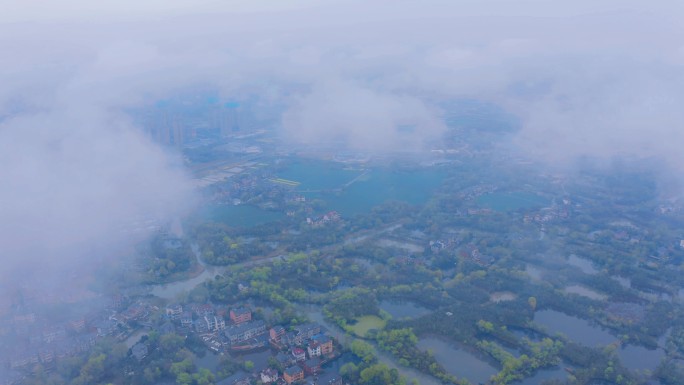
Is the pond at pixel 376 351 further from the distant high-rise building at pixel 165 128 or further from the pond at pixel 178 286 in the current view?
the distant high-rise building at pixel 165 128

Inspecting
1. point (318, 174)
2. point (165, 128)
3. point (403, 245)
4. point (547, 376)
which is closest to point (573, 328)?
point (547, 376)

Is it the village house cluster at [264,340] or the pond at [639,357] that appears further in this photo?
the pond at [639,357]

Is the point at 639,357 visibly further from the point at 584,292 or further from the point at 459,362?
the point at 459,362

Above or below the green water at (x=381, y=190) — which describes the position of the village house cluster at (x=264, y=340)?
Result: below

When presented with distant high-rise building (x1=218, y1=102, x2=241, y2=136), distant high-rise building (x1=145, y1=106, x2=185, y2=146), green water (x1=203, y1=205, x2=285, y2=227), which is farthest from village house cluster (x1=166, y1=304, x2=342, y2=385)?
distant high-rise building (x1=218, y1=102, x2=241, y2=136)

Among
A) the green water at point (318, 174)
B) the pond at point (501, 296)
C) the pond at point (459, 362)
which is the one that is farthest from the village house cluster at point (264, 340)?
the green water at point (318, 174)

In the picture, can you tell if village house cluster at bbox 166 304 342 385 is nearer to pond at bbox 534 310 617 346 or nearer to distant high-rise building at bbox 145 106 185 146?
pond at bbox 534 310 617 346

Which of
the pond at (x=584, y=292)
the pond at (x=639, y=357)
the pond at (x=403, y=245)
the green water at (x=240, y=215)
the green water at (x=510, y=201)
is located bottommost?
the pond at (x=639, y=357)
